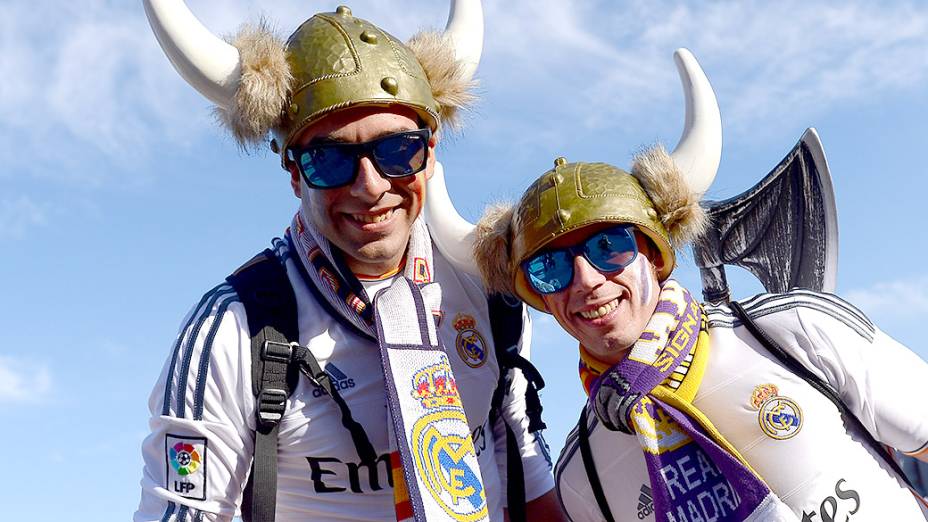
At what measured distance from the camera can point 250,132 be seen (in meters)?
3.93

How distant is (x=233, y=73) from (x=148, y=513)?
66.6 inches

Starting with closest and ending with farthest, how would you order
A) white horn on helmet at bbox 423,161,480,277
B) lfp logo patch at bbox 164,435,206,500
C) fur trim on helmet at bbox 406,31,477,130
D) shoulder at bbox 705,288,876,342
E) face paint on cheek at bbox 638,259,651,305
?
lfp logo patch at bbox 164,435,206,500 < shoulder at bbox 705,288,876,342 < face paint on cheek at bbox 638,259,651,305 < fur trim on helmet at bbox 406,31,477,130 < white horn on helmet at bbox 423,161,480,277

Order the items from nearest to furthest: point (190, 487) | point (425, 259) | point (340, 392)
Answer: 1. point (190, 487)
2. point (340, 392)
3. point (425, 259)

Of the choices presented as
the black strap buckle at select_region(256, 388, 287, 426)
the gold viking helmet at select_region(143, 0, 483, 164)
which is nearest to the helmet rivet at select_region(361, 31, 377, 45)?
the gold viking helmet at select_region(143, 0, 483, 164)

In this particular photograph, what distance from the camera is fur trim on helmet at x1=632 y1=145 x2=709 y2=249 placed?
4.05 metres

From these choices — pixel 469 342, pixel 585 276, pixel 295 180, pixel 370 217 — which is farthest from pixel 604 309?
pixel 295 180

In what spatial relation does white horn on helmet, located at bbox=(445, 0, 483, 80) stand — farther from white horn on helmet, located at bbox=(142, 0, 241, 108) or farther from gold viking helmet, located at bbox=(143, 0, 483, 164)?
white horn on helmet, located at bbox=(142, 0, 241, 108)

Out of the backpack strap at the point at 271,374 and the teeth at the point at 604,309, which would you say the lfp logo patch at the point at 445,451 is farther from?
the teeth at the point at 604,309

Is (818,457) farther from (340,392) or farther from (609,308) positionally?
(340,392)

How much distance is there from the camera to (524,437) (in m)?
4.56

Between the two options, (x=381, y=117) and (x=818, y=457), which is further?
(x=381, y=117)

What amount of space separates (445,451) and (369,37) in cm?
166

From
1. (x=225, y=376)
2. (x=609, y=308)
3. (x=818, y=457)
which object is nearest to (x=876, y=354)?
A: (x=818, y=457)

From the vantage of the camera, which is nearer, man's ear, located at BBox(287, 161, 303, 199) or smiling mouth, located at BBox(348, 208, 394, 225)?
smiling mouth, located at BBox(348, 208, 394, 225)
